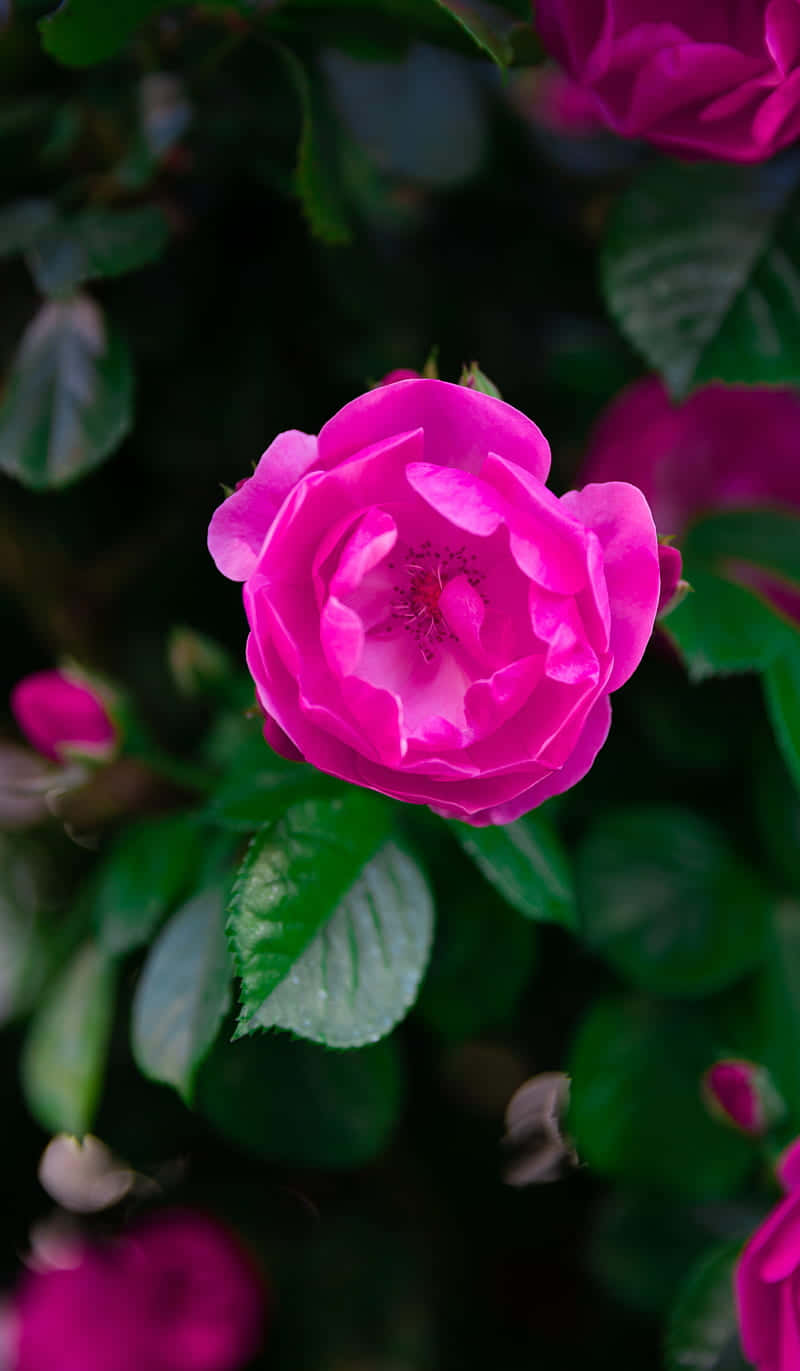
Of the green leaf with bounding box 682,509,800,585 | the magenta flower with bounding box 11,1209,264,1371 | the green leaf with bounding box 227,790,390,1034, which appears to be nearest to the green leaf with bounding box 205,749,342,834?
the green leaf with bounding box 227,790,390,1034

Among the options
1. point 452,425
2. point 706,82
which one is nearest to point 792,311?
point 706,82

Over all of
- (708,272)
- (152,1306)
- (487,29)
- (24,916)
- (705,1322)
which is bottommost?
(152,1306)

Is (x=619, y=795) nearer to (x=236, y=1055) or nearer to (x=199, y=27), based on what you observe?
(x=236, y=1055)

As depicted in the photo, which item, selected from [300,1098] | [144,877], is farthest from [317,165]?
[300,1098]

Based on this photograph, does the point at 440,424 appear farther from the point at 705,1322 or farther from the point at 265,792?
the point at 705,1322

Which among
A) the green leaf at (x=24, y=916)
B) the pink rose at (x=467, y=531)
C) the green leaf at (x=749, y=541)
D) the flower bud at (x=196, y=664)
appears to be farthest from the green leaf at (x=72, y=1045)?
the green leaf at (x=749, y=541)

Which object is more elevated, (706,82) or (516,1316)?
(706,82)

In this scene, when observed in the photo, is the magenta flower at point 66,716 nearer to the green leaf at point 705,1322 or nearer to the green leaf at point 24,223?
the green leaf at point 24,223
